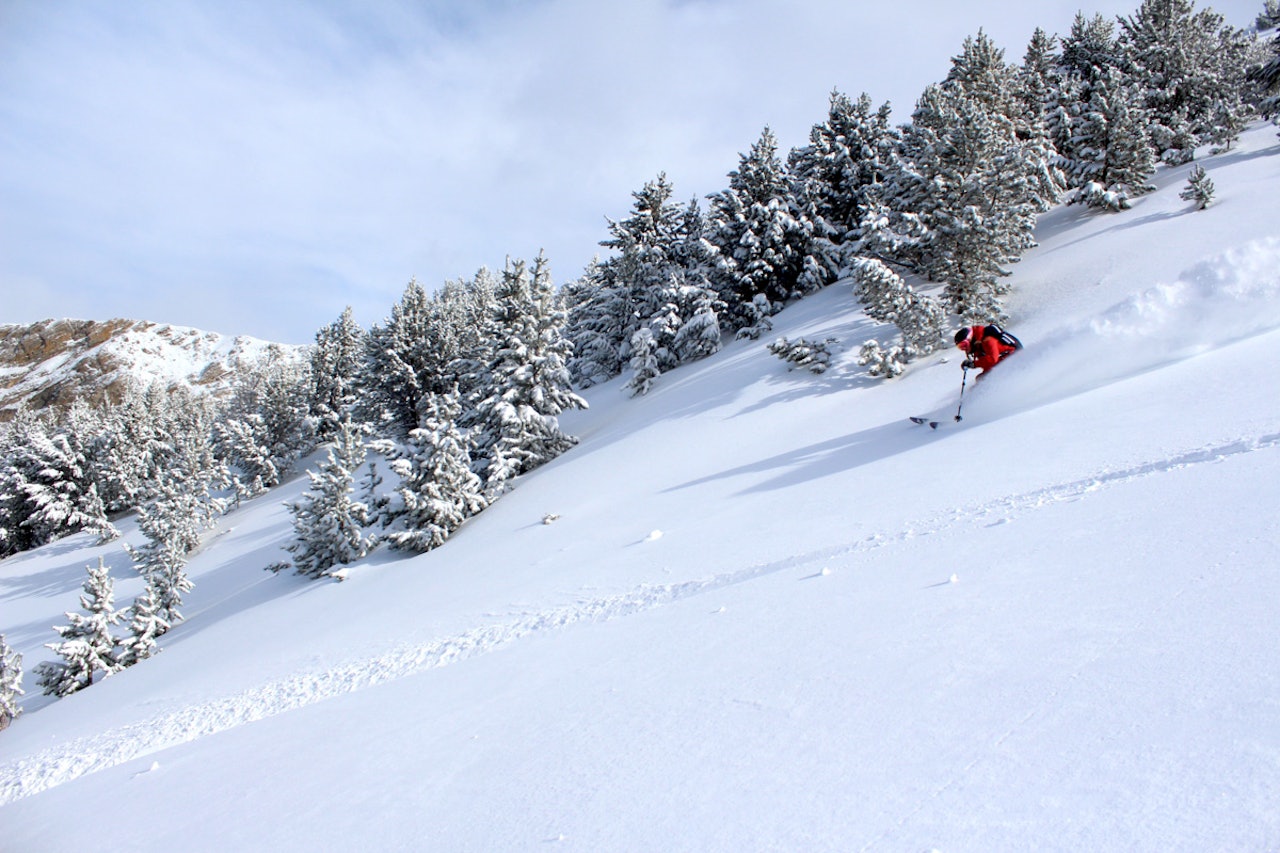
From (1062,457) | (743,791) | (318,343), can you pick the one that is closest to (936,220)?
(1062,457)

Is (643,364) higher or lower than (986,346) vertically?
higher

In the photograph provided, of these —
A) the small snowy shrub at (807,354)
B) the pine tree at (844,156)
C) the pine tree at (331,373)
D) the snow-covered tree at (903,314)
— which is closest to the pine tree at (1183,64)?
the pine tree at (844,156)

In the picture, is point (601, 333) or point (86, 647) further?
point (601, 333)

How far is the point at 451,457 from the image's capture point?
19.3 meters

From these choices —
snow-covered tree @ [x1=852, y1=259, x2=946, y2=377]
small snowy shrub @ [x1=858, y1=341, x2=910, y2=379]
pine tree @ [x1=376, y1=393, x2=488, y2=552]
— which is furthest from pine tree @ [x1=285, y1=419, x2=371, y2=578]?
snow-covered tree @ [x1=852, y1=259, x2=946, y2=377]

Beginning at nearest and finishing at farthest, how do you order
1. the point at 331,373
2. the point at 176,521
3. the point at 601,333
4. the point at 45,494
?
1. the point at 176,521
2. the point at 601,333
3. the point at 45,494
4. the point at 331,373

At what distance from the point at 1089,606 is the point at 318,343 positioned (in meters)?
57.5

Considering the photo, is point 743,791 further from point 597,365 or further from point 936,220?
point 597,365

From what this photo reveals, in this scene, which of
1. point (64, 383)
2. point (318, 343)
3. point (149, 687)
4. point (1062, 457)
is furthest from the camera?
point (64, 383)

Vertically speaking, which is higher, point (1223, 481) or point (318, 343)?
point (318, 343)

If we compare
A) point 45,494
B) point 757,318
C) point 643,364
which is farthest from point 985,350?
point 45,494

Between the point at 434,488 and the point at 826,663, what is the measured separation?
16045 millimetres

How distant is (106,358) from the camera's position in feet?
494

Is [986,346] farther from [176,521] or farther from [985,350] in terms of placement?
[176,521]
